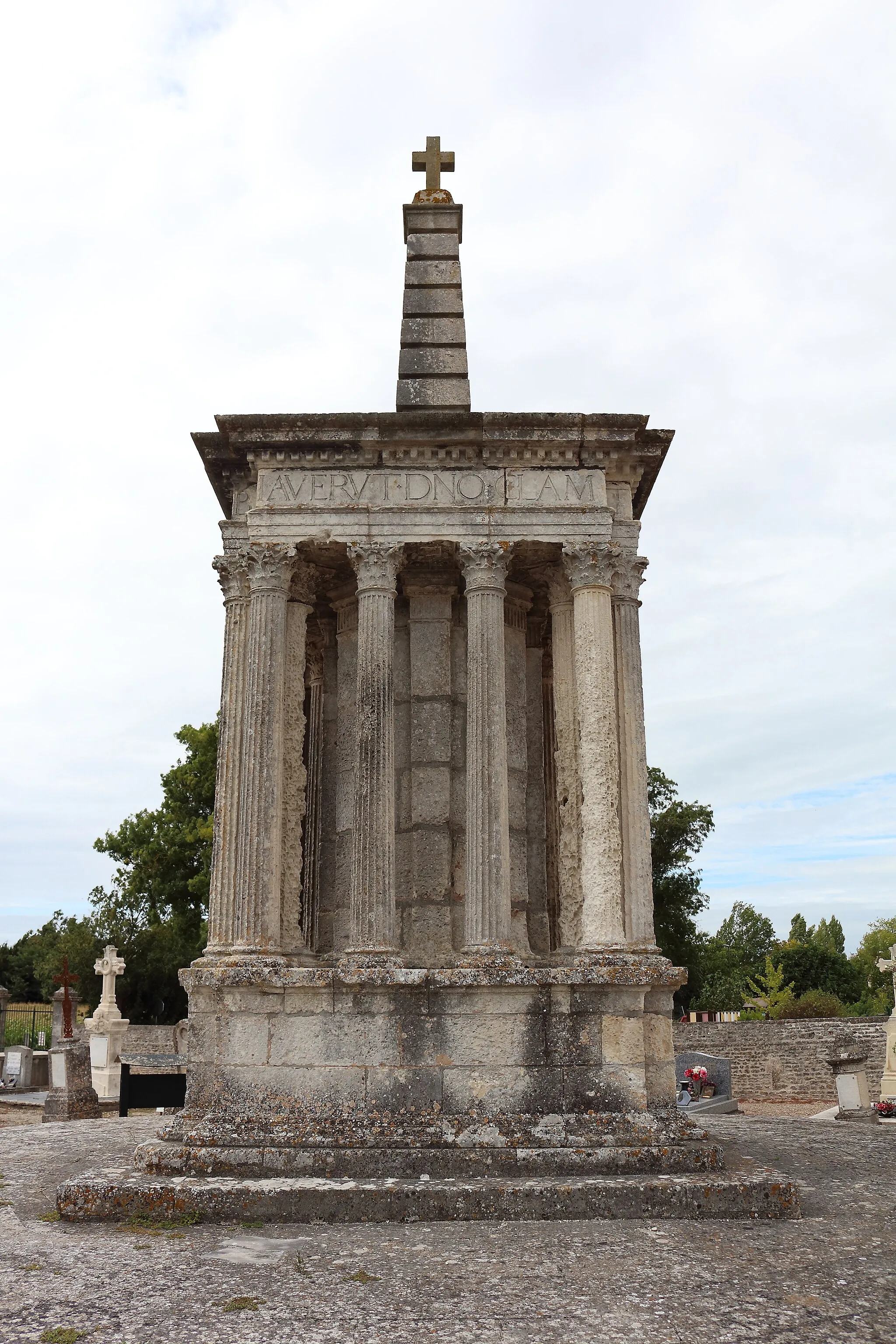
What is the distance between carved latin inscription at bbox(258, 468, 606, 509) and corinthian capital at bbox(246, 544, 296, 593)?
464 mm

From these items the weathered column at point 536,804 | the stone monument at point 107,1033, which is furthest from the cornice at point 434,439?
the stone monument at point 107,1033

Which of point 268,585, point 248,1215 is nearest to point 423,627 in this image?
point 268,585

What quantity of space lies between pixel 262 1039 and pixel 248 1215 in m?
1.52

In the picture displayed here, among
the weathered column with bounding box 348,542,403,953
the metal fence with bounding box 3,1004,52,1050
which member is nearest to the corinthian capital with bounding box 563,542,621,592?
the weathered column with bounding box 348,542,403,953

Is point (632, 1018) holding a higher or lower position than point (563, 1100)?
higher

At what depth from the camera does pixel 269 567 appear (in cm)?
997

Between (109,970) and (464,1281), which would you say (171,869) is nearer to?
(109,970)

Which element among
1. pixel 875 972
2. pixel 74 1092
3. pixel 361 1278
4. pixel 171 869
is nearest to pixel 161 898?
pixel 171 869

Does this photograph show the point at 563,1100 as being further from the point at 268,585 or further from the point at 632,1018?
the point at 268,585

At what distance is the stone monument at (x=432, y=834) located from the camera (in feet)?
26.3

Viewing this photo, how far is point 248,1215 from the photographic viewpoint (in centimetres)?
735

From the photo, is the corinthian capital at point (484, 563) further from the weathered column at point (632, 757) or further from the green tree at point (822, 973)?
the green tree at point (822, 973)

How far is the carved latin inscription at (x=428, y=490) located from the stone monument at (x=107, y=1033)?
18.0 metres

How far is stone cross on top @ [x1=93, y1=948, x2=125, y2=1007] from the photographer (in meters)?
27.2
